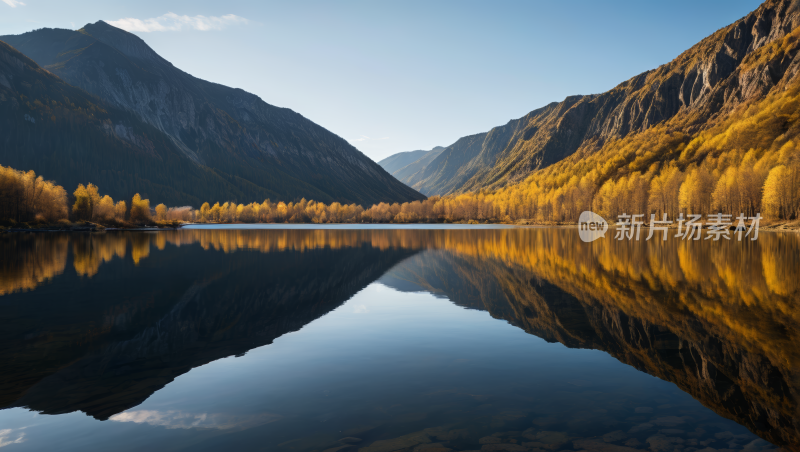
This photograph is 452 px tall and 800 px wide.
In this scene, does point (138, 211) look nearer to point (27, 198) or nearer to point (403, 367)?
point (27, 198)

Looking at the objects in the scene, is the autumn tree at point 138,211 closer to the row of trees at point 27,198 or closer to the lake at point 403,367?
the row of trees at point 27,198

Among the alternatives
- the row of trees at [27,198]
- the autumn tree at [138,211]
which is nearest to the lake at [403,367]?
the row of trees at [27,198]

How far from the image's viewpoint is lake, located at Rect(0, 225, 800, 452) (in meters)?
8.71

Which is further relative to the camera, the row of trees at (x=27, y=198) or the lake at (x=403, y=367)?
the row of trees at (x=27, y=198)

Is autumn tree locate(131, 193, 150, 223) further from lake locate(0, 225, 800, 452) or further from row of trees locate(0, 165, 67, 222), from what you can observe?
lake locate(0, 225, 800, 452)

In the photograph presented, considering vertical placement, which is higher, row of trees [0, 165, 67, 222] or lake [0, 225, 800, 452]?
row of trees [0, 165, 67, 222]

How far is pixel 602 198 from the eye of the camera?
164500 millimetres

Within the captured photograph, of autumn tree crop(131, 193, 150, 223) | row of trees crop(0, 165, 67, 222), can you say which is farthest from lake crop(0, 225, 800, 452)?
autumn tree crop(131, 193, 150, 223)

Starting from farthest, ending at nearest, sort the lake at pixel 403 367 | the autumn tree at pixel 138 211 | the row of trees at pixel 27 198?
the autumn tree at pixel 138 211 → the row of trees at pixel 27 198 → the lake at pixel 403 367

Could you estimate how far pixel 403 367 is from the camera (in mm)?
13047

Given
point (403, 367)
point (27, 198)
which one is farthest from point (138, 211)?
point (403, 367)

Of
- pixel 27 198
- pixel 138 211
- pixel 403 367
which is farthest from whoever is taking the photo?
pixel 138 211

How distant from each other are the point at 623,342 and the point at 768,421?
20.6 feet

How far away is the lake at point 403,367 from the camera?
8711 millimetres
